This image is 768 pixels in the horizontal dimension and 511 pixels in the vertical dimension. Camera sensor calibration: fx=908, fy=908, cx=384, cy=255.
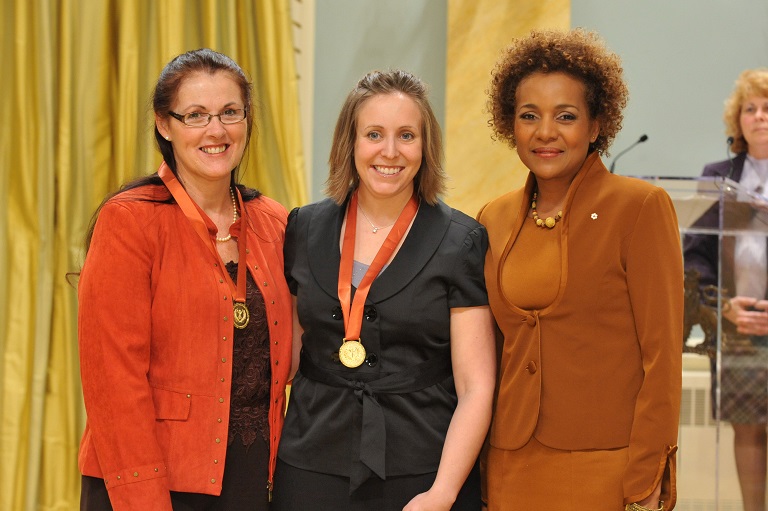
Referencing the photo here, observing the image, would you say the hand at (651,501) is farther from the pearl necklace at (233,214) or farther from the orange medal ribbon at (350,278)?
the pearl necklace at (233,214)

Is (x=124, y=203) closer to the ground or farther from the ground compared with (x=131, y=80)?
closer to the ground

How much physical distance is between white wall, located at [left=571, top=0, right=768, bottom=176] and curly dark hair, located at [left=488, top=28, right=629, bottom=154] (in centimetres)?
260

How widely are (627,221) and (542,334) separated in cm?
36

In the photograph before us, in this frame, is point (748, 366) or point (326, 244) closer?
point (326, 244)

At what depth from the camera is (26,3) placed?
13.0 feet

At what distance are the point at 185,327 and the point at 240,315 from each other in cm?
15

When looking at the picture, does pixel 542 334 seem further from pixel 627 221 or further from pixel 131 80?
pixel 131 80

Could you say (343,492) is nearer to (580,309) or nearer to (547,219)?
(580,309)

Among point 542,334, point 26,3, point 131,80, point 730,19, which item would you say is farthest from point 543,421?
point 730,19

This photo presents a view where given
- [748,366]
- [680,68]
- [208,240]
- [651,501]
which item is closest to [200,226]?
[208,240]

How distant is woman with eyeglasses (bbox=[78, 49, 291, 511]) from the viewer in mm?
2244

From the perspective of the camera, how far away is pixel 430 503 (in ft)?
7.49

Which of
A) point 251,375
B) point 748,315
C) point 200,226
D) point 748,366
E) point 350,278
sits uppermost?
point 200,226

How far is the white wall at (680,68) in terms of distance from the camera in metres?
5.05
